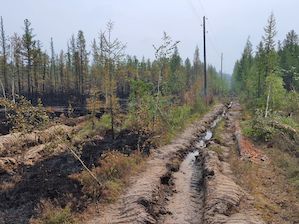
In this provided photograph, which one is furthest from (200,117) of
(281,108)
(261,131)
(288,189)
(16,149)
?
(288,189)

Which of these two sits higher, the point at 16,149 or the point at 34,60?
the point at 34,60

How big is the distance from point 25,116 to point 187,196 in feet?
24.5

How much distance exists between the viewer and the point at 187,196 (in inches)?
672

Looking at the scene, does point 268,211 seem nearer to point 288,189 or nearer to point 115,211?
point 288,189

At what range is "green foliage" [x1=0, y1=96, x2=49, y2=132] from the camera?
1406cm

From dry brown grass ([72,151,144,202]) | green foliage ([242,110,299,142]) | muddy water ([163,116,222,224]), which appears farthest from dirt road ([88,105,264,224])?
green foliage ([242,110,299,142])

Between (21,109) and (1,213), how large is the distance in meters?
3.87

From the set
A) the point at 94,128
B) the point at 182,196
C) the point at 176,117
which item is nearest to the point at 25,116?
the point at 182,196

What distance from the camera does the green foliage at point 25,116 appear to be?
14062 mm

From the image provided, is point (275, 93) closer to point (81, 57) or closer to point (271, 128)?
point (271, 128)

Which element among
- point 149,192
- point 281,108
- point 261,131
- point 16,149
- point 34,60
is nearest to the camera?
point 149,192

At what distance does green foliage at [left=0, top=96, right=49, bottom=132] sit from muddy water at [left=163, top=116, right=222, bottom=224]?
584cm

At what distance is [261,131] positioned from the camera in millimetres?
28234

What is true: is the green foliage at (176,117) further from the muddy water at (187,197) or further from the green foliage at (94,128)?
the muddy water at (187,197)
